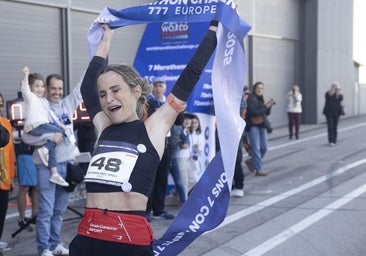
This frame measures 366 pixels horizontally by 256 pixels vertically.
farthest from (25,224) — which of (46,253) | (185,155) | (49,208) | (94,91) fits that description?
(94,91)

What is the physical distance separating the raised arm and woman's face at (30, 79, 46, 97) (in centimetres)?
297

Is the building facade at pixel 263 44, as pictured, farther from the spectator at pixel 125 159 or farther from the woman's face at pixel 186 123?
the spectator at pixel 125 159

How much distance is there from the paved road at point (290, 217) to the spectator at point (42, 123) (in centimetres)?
111

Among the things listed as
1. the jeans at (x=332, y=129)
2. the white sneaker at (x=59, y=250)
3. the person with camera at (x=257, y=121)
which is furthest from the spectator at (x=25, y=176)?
the jeans at (x=332, y=129)

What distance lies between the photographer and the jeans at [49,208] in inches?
253

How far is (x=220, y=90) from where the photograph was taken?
4.00 meters

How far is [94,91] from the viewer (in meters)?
3.72

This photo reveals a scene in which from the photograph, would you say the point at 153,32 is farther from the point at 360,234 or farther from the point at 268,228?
the point at 360,234

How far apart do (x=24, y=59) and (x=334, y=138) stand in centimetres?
880

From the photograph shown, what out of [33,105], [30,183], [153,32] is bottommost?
[30,183]

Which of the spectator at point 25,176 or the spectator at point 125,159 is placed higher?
the spectator at point 125,159

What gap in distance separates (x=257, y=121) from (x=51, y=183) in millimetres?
6113

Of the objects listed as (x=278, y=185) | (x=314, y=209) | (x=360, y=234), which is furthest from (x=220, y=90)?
(x=278, y=185)

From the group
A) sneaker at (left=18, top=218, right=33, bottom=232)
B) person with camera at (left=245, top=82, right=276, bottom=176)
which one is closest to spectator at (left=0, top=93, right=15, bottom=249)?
sneaker at (left=18, top=218, right=33, bottom=232)
